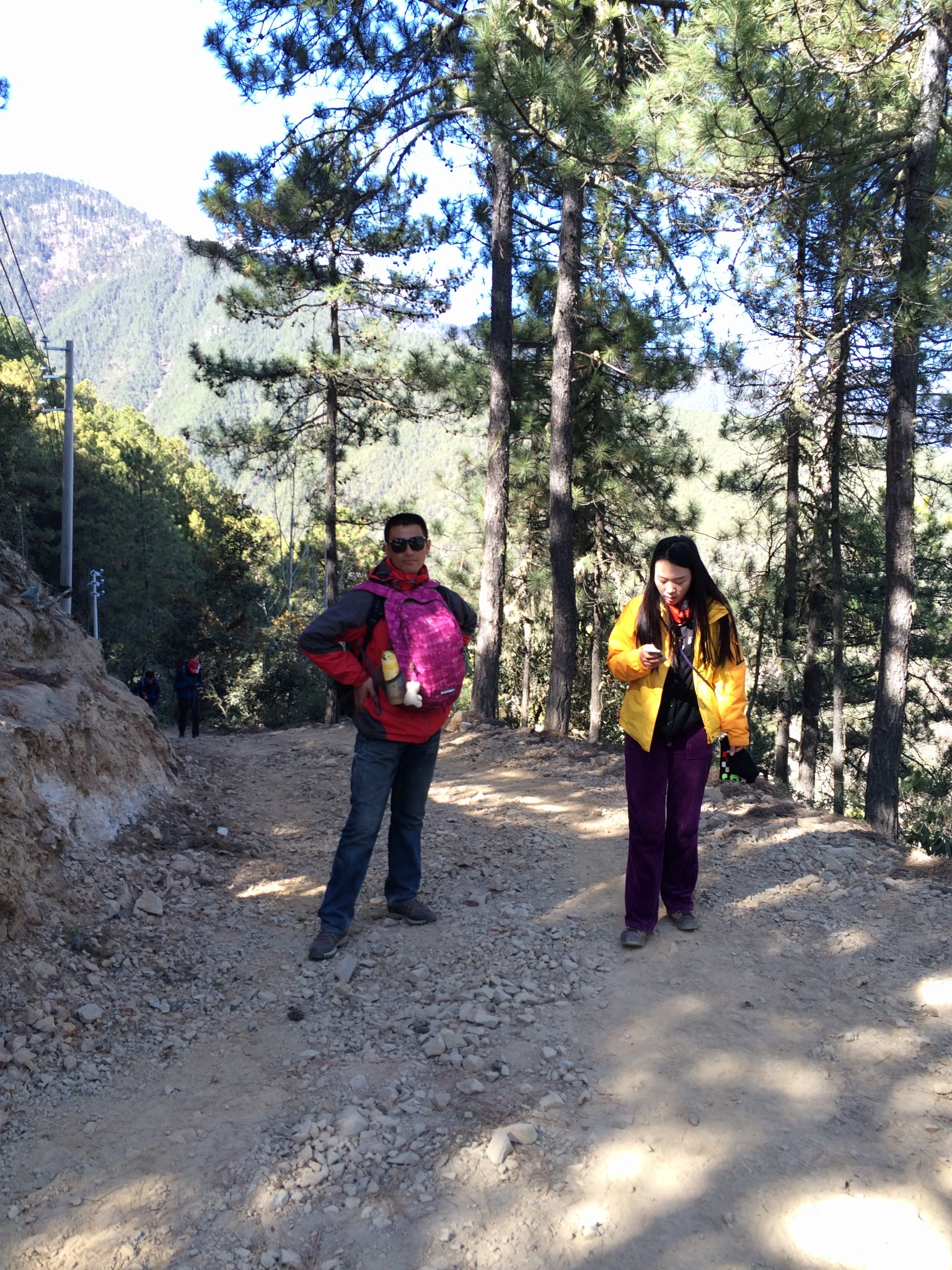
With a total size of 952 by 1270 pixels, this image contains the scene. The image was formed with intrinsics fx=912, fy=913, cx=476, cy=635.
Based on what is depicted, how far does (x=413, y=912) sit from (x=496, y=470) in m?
8.21

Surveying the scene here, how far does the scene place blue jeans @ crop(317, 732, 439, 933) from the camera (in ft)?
14.1

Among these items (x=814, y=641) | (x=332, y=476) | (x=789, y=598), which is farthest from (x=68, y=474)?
(x=814, y=641)

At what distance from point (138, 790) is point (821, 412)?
28.0 ft

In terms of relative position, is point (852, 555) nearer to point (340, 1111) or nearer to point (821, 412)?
point (821, 412)

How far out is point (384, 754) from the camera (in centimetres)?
430

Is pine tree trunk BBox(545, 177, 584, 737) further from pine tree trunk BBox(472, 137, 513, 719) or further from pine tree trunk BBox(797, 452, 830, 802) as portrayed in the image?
pine tree trunk BBox(797, 452, 830, 802)

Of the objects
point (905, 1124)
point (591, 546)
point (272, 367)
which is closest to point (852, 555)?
point (591, 546)

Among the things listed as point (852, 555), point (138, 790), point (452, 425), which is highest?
point (452, 425)

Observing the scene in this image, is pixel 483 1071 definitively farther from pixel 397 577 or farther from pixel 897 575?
pixel 897 575

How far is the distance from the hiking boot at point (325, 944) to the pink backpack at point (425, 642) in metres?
1.16

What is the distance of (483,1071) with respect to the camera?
3393mm

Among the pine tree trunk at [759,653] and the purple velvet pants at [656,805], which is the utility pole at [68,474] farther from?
the purple velvet pants at [656,805]

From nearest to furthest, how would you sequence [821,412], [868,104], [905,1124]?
[905,1124] < [868,104] < [821,412]

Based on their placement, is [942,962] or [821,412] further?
[821,412]
